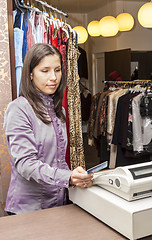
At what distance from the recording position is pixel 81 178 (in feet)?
4.25

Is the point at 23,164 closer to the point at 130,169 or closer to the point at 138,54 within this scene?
the point at 130,169

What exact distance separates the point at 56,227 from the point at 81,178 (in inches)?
9.5

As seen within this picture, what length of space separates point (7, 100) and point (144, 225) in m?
1.42

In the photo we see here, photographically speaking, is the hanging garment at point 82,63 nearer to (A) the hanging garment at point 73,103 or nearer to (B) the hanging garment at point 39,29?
(A) the hanging garment at point 73,103

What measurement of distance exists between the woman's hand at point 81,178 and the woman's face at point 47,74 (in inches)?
18.4

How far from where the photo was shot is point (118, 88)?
4.35 m

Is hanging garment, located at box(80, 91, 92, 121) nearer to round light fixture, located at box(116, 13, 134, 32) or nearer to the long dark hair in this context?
round light fixture, located at box(116, 13, 134, 32)

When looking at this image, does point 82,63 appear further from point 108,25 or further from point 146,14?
point 146,14

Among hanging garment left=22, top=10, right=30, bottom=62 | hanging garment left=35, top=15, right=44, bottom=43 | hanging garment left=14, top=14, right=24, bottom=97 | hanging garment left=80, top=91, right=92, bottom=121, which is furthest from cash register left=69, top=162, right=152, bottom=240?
hanging garment left=80, top=91, right=92, bottom=121

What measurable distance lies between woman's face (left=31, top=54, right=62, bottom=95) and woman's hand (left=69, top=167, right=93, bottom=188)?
1.53 ft

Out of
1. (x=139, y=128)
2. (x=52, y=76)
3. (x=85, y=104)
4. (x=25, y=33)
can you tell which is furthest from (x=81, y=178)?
(x=85, y=104)

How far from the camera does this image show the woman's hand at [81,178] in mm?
1295

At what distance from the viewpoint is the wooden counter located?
1.13 m

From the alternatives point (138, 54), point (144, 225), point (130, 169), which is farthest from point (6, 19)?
point (138, 54)
